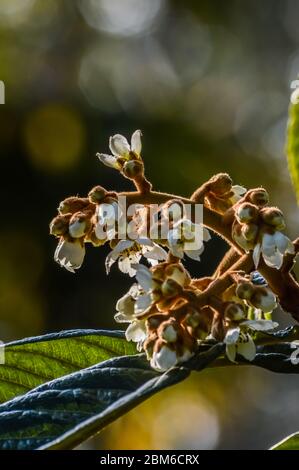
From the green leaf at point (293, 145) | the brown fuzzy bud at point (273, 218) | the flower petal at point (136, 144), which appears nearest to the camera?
the brown fuzzy bud at point (273, 218)

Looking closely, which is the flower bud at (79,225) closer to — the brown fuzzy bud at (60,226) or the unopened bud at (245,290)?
the brown fuzzy bud at (60,226)

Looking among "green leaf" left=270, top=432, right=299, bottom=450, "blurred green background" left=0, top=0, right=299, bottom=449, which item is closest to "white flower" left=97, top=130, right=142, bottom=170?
"green leaf" left=270, top=432, right=299, bottom=450

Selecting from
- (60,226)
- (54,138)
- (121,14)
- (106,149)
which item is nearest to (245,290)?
(60,226)

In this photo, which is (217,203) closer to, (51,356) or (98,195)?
(98,195)

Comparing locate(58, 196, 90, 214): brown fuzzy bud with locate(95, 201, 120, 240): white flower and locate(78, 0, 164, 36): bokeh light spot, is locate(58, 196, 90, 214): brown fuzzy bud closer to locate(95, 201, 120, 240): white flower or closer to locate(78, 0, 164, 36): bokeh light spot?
locate(95, 201, 120, 240): white flower

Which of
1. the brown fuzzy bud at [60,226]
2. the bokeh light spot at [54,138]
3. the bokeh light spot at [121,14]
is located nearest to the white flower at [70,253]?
the brown fuzzy bud at [60,226]
